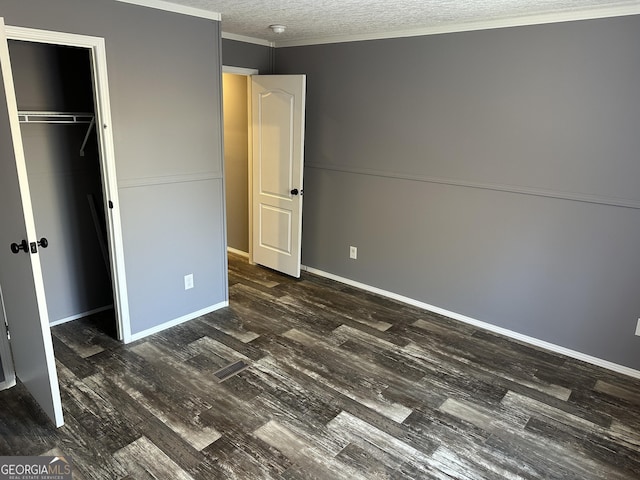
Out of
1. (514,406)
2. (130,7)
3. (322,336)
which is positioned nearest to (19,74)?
(130,7)

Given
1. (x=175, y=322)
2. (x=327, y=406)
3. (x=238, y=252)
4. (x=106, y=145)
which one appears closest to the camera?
(x=327, y=406)

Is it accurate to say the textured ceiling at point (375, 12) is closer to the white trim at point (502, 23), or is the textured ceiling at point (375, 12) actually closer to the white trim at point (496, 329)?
the white trim at point (502, 23)

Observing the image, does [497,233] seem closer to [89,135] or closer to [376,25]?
[376,25]

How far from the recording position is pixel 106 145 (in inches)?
112

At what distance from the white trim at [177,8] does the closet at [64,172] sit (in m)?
0.63

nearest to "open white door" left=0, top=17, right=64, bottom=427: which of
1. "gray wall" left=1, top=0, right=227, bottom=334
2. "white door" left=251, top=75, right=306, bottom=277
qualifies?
"gray wall" left=1, top=0, right=227, bottom=334

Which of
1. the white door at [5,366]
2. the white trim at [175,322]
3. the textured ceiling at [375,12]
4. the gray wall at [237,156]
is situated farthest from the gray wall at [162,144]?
the gray wall at [237,156]

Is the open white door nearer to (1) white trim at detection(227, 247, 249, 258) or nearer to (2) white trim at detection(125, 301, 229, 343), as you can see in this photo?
(2) white trim at detection(125, 301, 229, 343)

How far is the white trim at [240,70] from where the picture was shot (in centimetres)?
406

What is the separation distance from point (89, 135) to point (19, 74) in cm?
56

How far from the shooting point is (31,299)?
7.00 ft

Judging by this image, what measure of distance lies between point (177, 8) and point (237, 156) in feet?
6.75

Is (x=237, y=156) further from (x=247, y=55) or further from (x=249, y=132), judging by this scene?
(x=247, y=55)

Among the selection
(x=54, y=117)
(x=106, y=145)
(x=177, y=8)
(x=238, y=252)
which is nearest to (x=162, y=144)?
(x=106, y=145)
